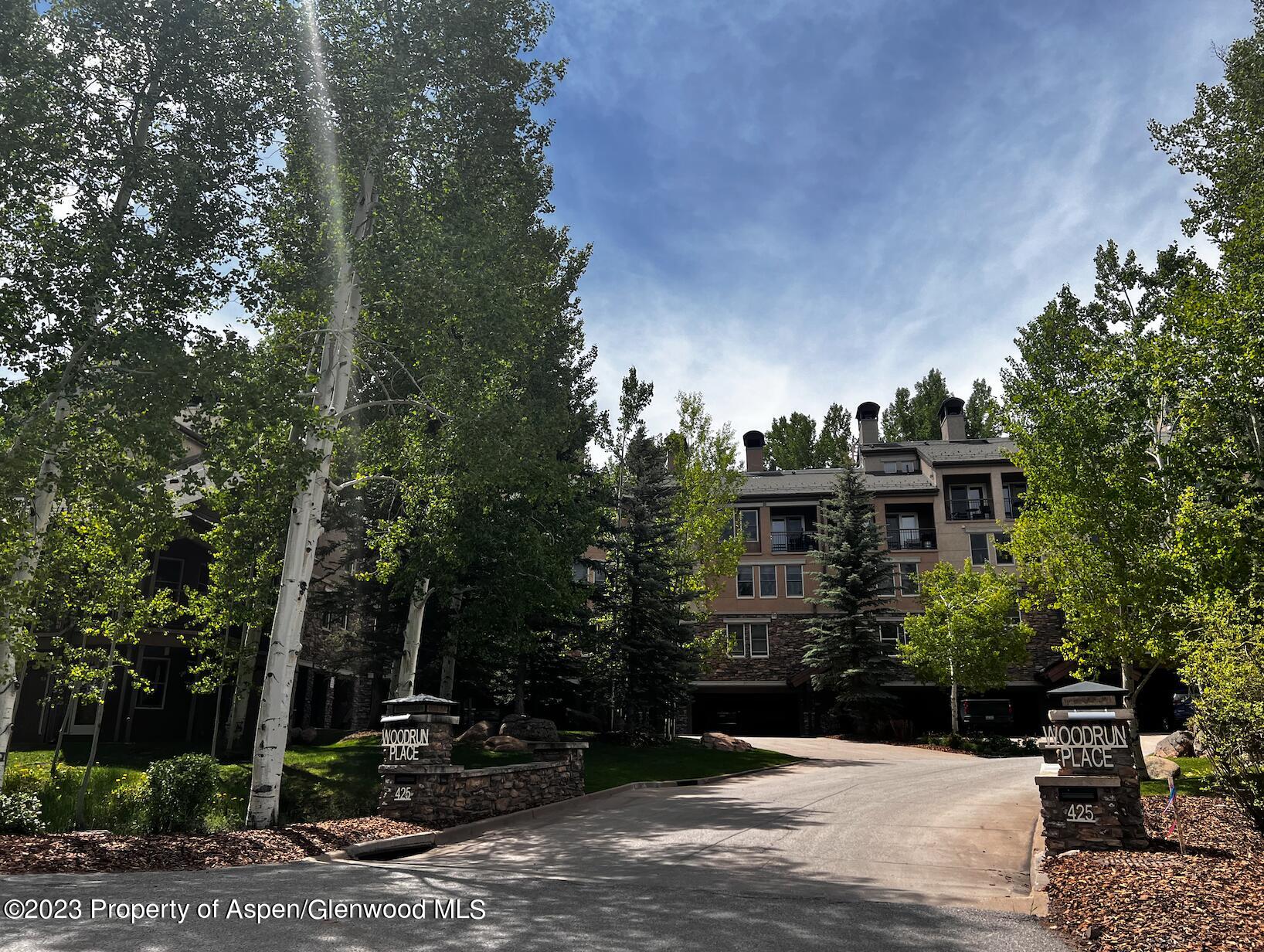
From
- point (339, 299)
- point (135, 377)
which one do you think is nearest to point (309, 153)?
point (339, 299)

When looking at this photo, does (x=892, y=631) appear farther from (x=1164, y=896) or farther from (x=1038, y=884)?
(x=1164, y=896)

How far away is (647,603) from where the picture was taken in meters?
26.3

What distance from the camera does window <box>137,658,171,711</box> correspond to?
2439 centimetres

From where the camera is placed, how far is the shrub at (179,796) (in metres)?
11.3

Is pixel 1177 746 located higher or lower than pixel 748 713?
higher

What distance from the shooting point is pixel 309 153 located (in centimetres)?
1495

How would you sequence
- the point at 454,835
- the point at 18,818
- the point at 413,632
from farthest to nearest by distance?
the point at 413,632
the point at 454,835
the point at 18,818

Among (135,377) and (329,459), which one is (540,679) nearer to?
(329,459)

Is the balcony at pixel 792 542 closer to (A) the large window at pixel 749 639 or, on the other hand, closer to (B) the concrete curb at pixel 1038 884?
(A) the large window at pixel 749 639

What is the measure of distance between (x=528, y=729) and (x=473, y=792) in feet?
30.1

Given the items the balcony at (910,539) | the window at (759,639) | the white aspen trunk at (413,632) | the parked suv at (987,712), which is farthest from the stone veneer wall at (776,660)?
the white aspen trunk at (413,632)

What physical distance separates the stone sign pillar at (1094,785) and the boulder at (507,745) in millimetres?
12952

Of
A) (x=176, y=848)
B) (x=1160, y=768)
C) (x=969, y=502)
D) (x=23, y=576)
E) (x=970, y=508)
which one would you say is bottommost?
(x=176, y=848)

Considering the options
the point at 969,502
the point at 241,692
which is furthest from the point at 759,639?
the point at 241,692
